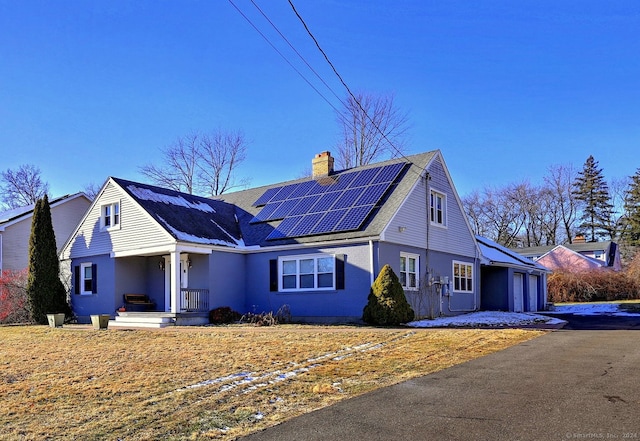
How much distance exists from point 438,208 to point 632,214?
145ft

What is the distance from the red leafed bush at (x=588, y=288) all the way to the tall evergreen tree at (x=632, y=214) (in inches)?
732

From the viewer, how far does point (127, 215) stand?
19516 mm

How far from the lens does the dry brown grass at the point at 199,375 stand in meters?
5.66

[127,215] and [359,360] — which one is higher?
[127,215]

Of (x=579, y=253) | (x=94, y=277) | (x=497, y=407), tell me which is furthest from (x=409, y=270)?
(x=579, y=253)

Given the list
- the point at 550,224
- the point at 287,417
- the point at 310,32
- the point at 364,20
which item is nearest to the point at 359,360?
the point at 287,417

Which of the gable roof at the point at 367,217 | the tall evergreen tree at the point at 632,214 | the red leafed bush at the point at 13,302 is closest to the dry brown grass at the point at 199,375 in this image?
the gable roof at the point at 367,217

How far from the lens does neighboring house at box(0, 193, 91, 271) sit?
26.9 metres

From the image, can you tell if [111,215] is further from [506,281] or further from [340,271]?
[506,281]

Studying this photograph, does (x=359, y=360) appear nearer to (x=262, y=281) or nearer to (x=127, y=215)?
(x=262, y=281)

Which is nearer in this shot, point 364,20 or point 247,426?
point 247,426

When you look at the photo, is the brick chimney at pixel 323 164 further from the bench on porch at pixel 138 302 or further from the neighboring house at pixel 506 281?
the bench on porch at pixel 138 302

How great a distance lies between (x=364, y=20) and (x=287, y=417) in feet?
31.3

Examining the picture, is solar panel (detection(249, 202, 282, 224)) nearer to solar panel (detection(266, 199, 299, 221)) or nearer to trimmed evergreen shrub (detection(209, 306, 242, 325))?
solar panel (detection(266, 199, 299, 221))
